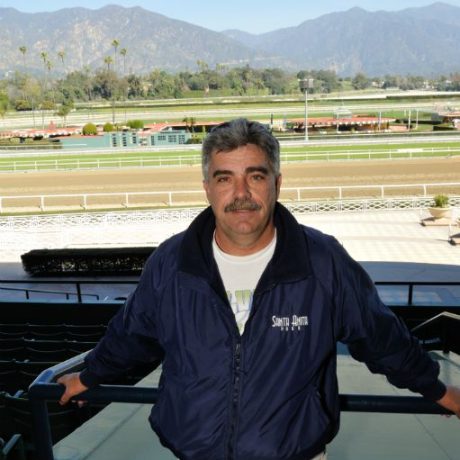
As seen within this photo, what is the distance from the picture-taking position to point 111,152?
123ft

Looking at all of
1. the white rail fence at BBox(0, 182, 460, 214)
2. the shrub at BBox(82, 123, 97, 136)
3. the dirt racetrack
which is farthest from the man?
the shrub at BBox(82, 123, 97, 136)

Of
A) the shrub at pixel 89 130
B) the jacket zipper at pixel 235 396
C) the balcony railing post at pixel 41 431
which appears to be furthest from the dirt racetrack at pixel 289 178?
the shrub at pixel 89 130

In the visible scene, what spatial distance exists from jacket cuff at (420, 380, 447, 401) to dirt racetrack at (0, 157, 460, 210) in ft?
62.4

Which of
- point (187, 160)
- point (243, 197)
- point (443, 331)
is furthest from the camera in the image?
point (187, 160)

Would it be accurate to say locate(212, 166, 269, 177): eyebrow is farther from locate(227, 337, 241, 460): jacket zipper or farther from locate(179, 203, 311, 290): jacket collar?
locate(227, 337, 241, 460): jacket zipper

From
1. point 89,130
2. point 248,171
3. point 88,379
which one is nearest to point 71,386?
point 88,379

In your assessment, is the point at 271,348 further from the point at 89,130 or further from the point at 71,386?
the point at 89,130

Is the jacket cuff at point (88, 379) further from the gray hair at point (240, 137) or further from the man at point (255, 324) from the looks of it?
the gray hair at point (240, 137)

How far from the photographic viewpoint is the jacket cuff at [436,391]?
5.46ft

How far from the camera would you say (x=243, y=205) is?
1.69 m

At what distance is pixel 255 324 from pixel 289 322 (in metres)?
0.09

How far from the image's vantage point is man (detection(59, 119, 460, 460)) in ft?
5.23

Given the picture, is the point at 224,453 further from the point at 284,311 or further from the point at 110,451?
the point at 110,451

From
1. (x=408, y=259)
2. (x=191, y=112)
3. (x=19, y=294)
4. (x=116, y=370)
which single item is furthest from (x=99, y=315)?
(x=191, y=112)
